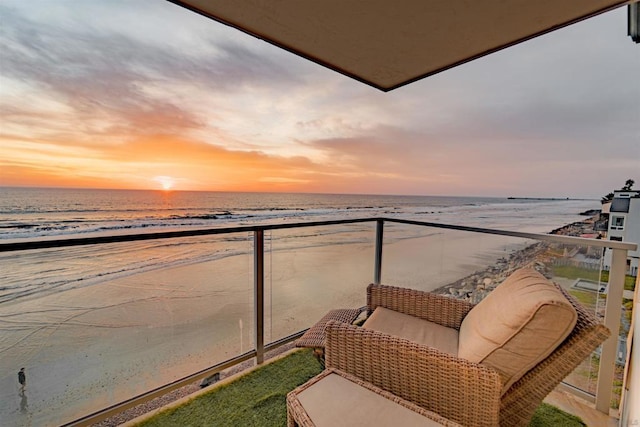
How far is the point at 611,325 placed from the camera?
1.67 m

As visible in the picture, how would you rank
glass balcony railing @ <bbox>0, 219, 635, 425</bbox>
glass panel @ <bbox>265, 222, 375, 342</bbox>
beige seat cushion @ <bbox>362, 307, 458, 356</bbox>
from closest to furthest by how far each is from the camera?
1. beige seat cushion @ <bbox>362, 307, 458, 356</bbox>
2. glass balcony railing @ <bbox>0, 219, 635, 425</bbox>
3. glass panel @ <bbox>265, 222, 375, 342</bbox>

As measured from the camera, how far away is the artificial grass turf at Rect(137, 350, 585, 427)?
61.0 inches

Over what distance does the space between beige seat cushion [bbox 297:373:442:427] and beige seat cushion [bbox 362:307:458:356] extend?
0.54 meters

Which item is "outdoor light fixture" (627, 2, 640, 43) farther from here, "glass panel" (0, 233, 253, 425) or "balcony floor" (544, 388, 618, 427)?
"glass panel" (0, 233, 253, 425)

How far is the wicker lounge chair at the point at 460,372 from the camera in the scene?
995 mm

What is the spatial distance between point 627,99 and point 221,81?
19.2 ft

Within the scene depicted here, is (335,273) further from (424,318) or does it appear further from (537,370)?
(537,370)

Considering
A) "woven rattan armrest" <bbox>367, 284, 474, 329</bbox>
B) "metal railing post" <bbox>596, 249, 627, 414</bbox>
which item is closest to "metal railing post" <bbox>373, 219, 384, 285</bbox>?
"woven rattan armrest" <bbox>367, 284, 474, 329</bbox>

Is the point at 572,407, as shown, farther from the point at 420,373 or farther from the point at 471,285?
the point at 420,373

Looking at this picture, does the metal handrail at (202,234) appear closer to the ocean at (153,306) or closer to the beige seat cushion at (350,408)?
the ocean at (153,306)

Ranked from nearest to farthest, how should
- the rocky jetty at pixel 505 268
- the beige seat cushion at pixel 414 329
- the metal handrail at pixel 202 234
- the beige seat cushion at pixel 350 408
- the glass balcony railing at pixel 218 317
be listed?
the beige seat cushion at pixel 350 408, the metal handrail at pixel 202 234, the beige seat cushion at pixel 414 329, the glass balcony railing at pixel 218 317, the rocky jetty at pixel 505 268

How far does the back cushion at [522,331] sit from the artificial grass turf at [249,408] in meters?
0.98

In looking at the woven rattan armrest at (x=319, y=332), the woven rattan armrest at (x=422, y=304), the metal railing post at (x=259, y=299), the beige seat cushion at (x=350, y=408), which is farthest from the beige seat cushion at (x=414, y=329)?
the metal railing post at (x=259, y=299)

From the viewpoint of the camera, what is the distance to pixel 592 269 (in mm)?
1774
